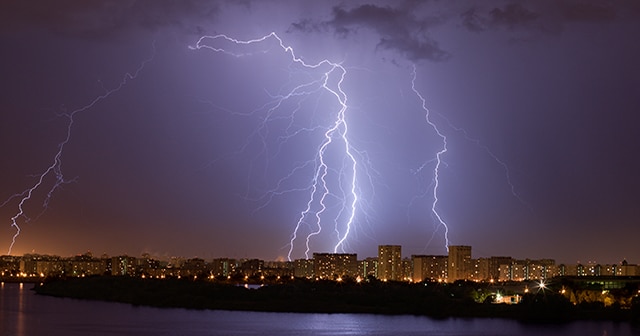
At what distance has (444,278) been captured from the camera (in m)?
93.5

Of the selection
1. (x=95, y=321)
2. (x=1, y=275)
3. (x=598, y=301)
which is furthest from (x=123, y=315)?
(x=1, y=275)

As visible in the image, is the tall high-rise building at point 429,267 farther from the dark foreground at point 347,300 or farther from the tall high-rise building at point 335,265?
the dark foreground at point 347,300

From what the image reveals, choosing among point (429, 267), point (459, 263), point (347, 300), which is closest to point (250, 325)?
point (347, 300)

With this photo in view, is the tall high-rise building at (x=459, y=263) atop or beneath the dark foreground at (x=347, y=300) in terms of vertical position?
atop

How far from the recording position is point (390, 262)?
97.0m

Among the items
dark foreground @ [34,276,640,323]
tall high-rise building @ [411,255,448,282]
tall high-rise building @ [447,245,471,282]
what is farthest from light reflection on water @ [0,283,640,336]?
tall high-rise building @ [411,255,448,282]

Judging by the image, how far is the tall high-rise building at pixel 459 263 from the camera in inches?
3629

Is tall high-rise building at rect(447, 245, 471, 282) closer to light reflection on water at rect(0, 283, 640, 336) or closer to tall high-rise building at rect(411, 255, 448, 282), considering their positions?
tall high-rise building at rect(411, 255, 448, 282)

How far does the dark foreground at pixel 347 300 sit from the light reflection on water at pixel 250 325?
4.70 ft

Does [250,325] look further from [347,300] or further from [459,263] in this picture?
[459,263]

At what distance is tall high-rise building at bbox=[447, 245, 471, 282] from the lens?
92188 millimetres

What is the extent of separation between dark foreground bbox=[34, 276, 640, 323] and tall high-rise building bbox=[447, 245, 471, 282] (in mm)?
27808

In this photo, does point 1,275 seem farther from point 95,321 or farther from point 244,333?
point 244,333

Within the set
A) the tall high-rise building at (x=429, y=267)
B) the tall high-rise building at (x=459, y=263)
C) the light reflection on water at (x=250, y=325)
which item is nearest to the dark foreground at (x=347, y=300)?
the light reflection on water at (x=250, y=325)
